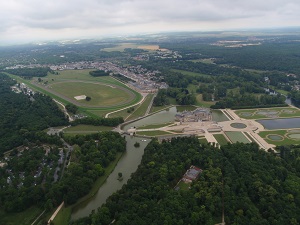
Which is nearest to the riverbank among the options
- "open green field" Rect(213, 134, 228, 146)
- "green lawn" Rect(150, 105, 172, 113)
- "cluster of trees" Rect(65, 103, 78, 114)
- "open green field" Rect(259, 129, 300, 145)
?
"open green field" Rect(213, 134, 228, 146)

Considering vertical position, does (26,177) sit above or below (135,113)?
above

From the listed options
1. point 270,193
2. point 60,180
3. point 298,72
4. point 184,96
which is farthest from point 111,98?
point 298,72

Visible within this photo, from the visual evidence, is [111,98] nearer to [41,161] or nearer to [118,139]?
[118,139]

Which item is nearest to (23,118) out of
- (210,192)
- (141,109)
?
(141,109)

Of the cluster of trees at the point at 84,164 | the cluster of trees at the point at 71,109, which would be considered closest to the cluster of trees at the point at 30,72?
the cluster of trees at the point at 71,109

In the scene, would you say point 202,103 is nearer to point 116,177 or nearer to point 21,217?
point 116,177

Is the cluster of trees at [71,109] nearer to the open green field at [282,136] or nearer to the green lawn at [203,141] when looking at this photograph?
the green lawn at [203,141]
